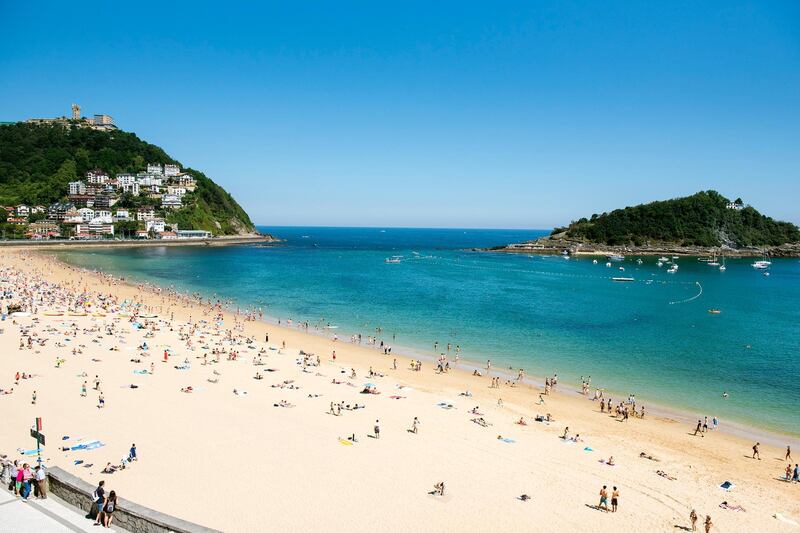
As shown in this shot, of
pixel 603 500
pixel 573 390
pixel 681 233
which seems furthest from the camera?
pixel 681 233

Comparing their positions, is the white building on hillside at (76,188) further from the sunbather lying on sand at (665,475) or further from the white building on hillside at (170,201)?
the sunbather lying on sand at (665,475)

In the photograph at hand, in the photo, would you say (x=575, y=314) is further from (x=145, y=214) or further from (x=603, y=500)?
(x=145, y=214)

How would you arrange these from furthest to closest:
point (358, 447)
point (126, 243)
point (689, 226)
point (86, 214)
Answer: point (689, 226) → point (86, 214) → point (126, 243) → point (358, 447)

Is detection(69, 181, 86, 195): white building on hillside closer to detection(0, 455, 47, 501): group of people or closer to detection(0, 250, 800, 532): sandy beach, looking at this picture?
detection(0, 250, 800, 532): sandy beach

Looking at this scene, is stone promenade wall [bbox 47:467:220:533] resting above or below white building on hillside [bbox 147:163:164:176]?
Answer: below

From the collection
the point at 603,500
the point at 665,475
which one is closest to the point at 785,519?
the point at 665,475

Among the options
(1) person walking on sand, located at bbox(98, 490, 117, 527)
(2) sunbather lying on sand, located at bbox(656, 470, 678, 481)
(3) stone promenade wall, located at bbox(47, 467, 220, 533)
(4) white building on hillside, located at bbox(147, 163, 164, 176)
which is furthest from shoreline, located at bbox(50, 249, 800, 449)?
(4) white building on hillside, located at bbox(147, 163, 164, 176)

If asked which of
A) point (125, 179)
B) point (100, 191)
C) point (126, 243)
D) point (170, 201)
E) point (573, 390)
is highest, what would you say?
point (125, 179)
